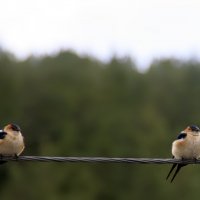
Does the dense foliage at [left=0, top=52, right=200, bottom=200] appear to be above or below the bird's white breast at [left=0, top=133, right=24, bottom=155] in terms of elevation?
below

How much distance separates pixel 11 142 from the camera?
45.8 feet

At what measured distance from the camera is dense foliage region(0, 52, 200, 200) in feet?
160

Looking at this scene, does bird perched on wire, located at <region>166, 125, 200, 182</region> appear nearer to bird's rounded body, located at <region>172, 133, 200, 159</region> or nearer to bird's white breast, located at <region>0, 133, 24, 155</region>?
bird's rounded body, located at <region>172, 133, 200, 159</region>

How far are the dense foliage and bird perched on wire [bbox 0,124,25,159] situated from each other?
32.0 m

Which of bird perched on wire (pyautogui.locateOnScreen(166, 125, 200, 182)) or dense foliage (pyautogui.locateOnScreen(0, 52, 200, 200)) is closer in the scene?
bird perched on wire (pyautogui.locateOnScreen(166, 125, 200, 182))

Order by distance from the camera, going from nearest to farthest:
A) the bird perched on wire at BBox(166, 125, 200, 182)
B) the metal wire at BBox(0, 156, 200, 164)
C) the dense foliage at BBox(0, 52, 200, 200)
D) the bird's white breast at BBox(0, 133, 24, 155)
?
the metal wire at BBox(0, 156, 200, 164) → the bird's white breast at BBox(0, 133, 24, 155) → the bird perched on wire at BBox(166, 125, 200, 182) → the dense foliage at BBox(0, 52, 200, 200)

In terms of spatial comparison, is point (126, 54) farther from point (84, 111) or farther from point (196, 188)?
point (196, 188)

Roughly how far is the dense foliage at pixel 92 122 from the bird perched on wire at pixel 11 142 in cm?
3201

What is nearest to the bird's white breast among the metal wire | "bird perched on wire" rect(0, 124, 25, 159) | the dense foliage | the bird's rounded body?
"bird perched on wire" rect(0, 124, 25, 159)

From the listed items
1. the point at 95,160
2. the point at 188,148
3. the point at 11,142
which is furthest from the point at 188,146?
the point at 95,160

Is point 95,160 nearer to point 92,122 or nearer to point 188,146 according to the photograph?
point 188,146

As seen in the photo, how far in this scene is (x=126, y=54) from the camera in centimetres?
7988

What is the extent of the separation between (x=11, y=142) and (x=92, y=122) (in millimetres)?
42308

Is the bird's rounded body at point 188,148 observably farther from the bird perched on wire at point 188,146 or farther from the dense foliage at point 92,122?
the dense foliage at point 92,122
